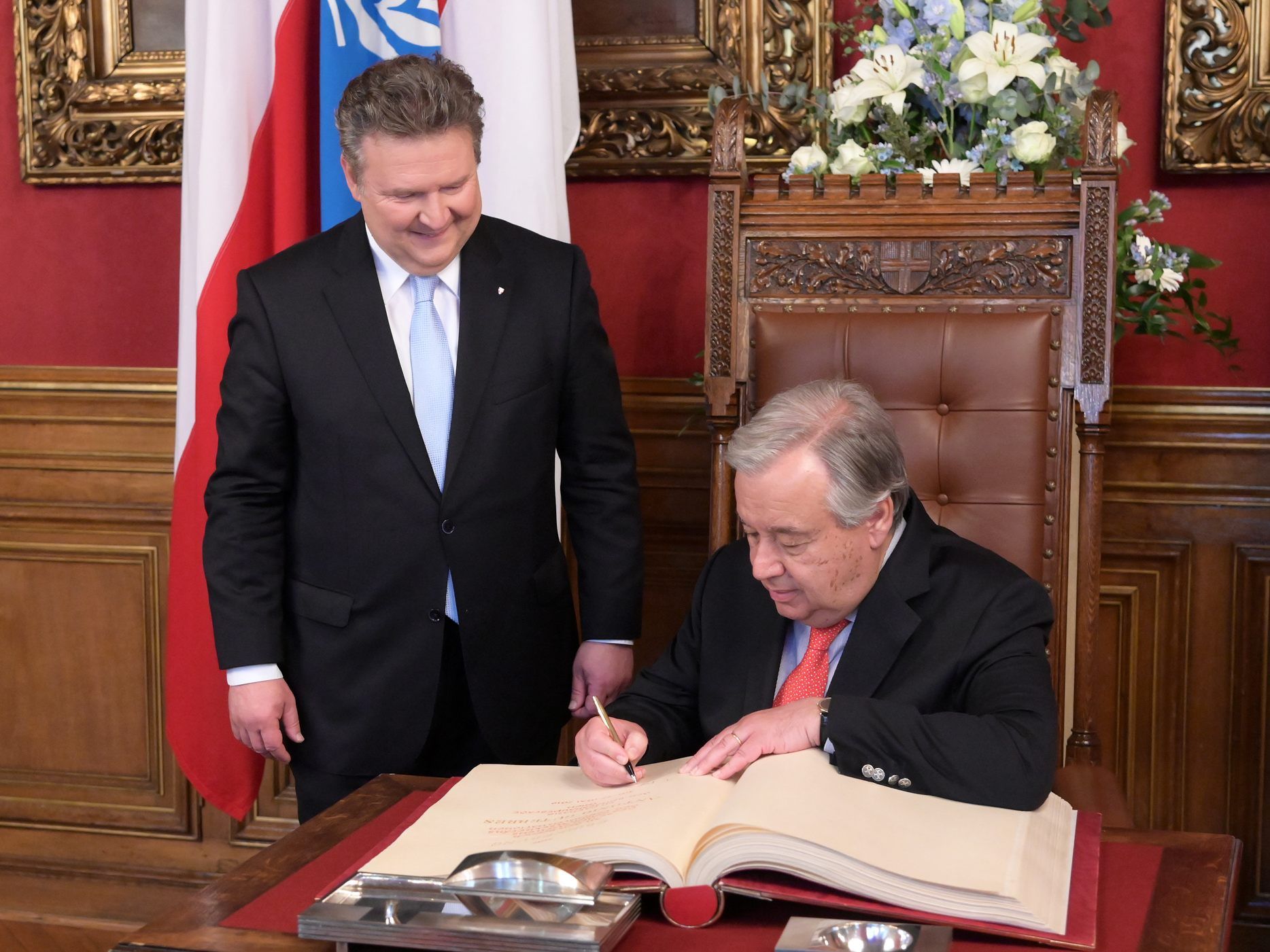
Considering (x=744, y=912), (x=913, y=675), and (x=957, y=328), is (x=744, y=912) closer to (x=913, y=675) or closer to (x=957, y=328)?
(x=913, y=675)

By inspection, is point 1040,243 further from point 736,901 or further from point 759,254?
point 736,901

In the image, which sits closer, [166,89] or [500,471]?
[500,471]

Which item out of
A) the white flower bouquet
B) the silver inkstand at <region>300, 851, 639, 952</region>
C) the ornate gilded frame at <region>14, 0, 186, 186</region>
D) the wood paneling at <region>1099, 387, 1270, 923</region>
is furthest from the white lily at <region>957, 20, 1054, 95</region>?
the ornate gilded frame at <region>14, 0, 186, 186</region>

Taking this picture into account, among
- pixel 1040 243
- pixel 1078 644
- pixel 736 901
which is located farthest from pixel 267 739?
pixel 1040 243

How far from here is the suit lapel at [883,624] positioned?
5.50 feet

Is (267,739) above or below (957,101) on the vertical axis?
below

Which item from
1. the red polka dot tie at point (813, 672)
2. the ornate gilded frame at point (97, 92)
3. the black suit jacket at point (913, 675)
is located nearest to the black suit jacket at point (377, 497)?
the black suit jacket at point (913, 675)

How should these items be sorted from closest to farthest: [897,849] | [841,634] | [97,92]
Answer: [897,849] < [841,634] < [97,92]

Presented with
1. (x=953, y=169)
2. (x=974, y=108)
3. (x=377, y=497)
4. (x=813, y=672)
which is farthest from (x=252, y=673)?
→ (x=974, y=108)

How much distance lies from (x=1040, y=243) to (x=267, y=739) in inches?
58.7

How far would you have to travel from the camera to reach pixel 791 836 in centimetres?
114

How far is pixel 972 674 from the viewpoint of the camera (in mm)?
1652

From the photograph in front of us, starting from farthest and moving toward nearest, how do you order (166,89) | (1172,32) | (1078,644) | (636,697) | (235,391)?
(166,89) → (1172,32) → (1078,644) → (235,391) → (636,697)

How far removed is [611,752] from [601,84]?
1851 millimetres
